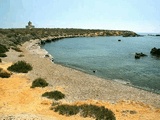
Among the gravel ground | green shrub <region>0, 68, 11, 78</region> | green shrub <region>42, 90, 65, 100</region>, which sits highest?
green shrub <region>0, 68, 11, 78</region>

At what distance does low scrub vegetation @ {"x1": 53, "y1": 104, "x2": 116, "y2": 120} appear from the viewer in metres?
17.1

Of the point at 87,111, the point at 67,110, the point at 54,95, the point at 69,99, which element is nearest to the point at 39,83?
the point at 54,95

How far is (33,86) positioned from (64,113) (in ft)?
25.4

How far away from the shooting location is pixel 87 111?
58.3ft

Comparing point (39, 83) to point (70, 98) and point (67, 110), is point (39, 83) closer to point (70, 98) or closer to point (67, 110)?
point (70, 98)

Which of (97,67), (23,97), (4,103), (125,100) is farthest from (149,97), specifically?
(97,67)

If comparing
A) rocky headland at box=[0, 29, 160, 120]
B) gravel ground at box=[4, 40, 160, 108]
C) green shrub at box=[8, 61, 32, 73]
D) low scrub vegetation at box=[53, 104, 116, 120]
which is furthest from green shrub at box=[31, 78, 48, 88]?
low scrub vegetation at box=[53, 104, 116, 120]

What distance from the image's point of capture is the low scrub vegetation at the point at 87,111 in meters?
17.1

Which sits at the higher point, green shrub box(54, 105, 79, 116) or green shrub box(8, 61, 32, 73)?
green shrub box(8, 61, 32, 73)

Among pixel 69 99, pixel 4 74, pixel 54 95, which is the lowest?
pixel 69 99

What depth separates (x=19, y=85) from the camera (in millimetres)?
24891

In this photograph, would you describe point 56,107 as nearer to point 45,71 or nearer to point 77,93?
point 77,93

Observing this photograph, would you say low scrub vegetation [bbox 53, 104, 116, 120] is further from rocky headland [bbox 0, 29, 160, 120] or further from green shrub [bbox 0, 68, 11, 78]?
green shrub [bbox 0, 68, 11, 78]

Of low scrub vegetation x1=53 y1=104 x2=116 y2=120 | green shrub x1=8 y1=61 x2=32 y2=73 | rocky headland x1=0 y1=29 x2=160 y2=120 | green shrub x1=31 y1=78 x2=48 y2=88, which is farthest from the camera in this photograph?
green shrub x1=8 y1=61 x2=32 y2=73
